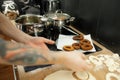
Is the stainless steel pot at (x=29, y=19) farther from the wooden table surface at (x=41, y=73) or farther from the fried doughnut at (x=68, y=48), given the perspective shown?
the wooden table surface at (x=41, y=73)

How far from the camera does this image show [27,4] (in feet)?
4.75

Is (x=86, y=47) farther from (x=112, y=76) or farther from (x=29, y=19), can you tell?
(x=29, y=19)

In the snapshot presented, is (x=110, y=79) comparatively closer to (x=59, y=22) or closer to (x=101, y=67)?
(x=101, y=67)

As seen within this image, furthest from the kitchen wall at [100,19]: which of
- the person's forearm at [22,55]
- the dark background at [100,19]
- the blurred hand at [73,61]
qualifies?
the person's forearm at [22,55]

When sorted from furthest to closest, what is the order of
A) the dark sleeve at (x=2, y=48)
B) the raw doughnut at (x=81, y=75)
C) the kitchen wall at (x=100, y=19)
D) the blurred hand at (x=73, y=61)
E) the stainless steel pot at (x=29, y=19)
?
the stainless steel pot at (x=29, y=19) < the kitchen wall at (x=100, y=19) < the raw doughnut at (x=81, y=75) < the blurred hand at (x=73, y=61) < the dark sleeve at (x=2, y=48)

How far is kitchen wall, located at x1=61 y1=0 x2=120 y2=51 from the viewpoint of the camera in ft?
3.02

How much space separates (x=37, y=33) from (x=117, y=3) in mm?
519

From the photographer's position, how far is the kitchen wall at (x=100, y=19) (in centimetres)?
92

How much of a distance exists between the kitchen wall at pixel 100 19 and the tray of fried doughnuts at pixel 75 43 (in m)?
0.09

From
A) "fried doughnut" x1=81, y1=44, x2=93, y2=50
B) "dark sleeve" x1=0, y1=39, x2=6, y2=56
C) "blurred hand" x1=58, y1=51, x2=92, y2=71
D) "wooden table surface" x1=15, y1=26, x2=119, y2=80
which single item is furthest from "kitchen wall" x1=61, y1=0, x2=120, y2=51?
"dark sleeve" x1=0, y1=39, x2=6, y2=56

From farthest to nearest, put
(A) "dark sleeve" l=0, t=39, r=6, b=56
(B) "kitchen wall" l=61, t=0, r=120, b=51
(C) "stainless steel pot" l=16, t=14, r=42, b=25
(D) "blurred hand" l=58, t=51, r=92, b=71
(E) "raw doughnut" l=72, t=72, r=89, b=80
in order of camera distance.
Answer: (C) "stainless steel pot" l=16, t=14, r=42, b=25, (B) "kitchen wall" l=61, t=0, r=120, b=51, (E) "raw doughnut" l=72, t=72, r=89, b=80, (D) "blurred hand" l=58, t=51, r=92, b=71, (A) "dark sleeve" l=0, t=39, r=6, b=56

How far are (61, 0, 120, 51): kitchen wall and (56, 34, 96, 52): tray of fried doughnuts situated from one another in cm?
9

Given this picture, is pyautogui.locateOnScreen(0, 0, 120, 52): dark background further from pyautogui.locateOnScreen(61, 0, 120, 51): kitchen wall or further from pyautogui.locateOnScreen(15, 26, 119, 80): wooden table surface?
pyautogui.locateOnScreen(15, 26, 119, 80): wooden table surface

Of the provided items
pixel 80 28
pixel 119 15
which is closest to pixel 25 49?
pixel 119 15
